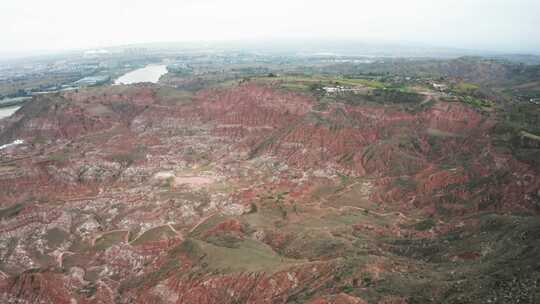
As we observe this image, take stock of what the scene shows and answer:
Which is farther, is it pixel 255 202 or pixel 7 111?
pixel 7 111

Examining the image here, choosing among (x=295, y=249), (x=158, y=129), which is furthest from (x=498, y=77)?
(x=295, y=249)

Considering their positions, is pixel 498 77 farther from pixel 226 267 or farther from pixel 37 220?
pixel 37 220

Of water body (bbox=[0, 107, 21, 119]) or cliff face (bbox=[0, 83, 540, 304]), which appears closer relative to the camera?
cliff face (bbox=[0, 83, 540, 304])

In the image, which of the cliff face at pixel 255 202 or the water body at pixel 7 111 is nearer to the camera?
the cliff face at pixel 255 202

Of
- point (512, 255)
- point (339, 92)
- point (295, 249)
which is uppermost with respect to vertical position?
point (339, 92)

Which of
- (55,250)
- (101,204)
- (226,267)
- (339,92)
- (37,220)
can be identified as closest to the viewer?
(226,267)

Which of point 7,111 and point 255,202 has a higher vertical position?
point 7,111

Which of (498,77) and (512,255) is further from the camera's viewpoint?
(498,77)

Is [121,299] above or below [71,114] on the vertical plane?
below
